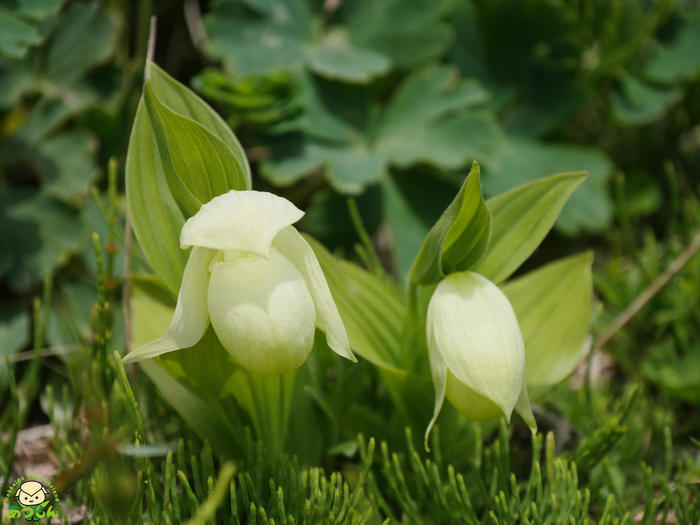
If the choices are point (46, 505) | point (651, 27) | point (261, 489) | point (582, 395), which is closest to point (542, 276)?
point (582, 395)

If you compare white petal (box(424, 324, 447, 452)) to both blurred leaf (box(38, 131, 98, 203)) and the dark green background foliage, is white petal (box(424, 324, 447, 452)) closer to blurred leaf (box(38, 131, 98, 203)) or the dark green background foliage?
the dark green background foliage

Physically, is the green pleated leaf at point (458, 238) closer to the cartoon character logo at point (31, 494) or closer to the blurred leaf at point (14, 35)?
→ the cartoon character logo at point (31, 494)

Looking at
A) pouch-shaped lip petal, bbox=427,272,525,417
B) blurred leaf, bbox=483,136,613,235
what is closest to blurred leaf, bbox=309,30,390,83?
blurred leaf, bbox=483,136,613,235

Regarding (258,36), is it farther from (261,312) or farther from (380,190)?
(261,312)

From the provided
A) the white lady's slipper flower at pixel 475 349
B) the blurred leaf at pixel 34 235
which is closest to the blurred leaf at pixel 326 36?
the blurred leaf at pixel 34 235

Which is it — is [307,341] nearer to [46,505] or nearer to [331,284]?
[331,284]
